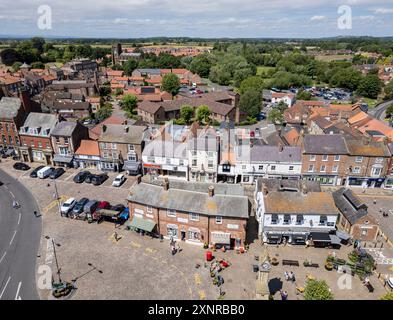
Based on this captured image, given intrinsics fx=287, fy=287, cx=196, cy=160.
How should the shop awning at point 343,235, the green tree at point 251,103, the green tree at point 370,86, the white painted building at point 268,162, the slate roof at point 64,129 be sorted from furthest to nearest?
the green tree at point 370,86, the green tree at point 251,103, the slate roof at point 64,129, the white painted building at point 268,162, the shop awning at point 343,235

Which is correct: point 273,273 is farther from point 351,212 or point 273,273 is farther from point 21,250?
point 21,250

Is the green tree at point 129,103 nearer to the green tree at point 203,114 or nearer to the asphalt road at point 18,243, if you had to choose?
the green tree at point 203,114

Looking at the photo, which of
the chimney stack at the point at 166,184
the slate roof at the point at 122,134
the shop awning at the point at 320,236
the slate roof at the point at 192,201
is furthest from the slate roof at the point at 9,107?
the shop awning at the point at 320,236

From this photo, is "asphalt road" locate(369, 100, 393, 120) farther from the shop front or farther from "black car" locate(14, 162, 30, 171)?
"black car" locate(14, 162, 30, 171)

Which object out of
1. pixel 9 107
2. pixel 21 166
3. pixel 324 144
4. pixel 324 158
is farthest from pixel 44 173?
pixel 324 144

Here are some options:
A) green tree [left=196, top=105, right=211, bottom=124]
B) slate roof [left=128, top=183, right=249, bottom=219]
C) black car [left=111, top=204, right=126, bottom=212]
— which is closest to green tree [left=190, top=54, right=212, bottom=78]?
green tree [left=196, top=105, right=211, bottom=124]
